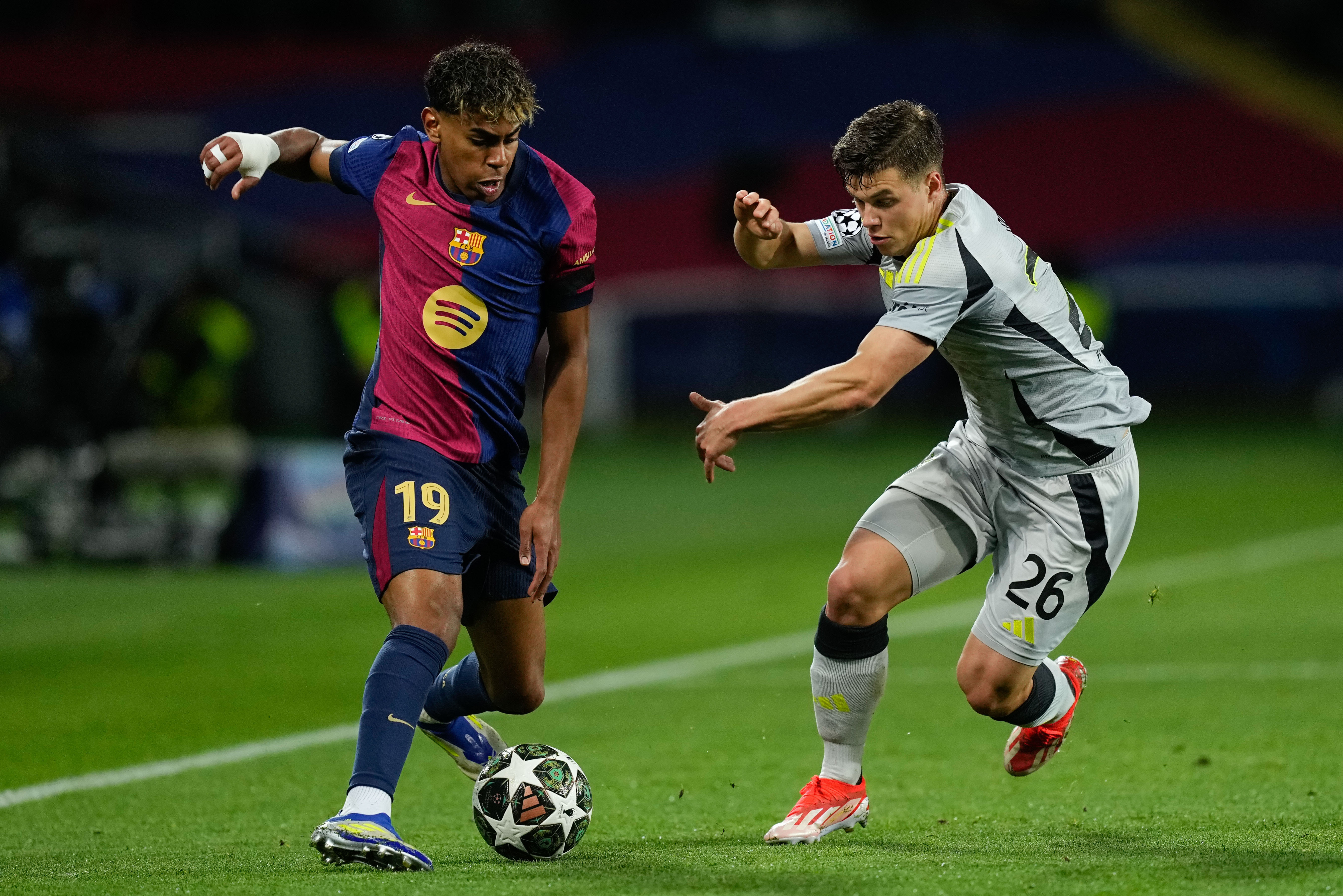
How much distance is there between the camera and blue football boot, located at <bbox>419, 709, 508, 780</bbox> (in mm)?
6062

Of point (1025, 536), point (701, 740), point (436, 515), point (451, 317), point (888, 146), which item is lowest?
point (701, 740)

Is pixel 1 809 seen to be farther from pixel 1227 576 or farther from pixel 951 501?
pixel 1227 576

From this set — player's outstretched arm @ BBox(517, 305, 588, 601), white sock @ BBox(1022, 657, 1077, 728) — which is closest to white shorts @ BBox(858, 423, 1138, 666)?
white sock @ BBox(1022, 657, 1077, 728)

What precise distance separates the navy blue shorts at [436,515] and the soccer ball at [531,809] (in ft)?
1.80

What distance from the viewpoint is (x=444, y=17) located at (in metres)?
29.2

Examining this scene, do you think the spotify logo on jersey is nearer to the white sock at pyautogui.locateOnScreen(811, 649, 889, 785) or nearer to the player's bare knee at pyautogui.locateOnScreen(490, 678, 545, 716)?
the player's bare knee at pyautogui.locateOnScreen(490, 678, 545, 716)

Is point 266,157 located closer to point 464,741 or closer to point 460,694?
point 460,694

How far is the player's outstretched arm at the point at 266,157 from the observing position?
543 centimetres

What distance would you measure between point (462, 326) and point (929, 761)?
2.74m

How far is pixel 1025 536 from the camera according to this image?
5.69 metres

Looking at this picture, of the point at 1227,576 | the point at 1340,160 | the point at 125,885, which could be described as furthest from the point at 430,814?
the point at 1340,160

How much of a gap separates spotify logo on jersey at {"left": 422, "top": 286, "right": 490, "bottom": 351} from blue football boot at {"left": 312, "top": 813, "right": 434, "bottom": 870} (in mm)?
1419

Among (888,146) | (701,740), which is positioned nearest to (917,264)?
(888,146)

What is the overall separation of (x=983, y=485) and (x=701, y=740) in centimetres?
213
